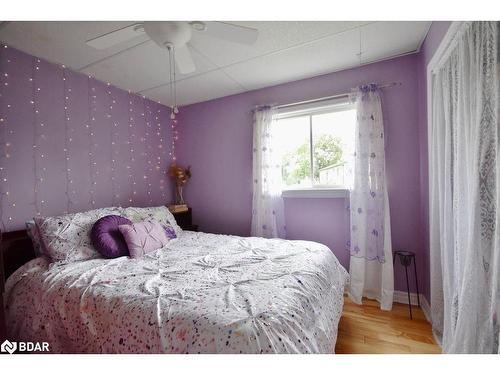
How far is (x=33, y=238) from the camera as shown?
5.86 ft

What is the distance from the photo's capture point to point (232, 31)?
1315 millimetres

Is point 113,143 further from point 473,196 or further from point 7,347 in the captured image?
point 473,196

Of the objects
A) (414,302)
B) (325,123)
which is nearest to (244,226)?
(325,123)

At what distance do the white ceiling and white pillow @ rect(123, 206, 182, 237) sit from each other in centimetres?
141

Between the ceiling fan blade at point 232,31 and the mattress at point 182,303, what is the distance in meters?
1.40

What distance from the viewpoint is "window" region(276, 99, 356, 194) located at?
8.10ft

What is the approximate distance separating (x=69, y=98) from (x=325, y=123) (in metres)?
2.66

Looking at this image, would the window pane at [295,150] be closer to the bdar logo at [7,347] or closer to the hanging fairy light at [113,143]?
the hanging fairy light at [113,143]

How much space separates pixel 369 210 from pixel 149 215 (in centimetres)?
Result: 222

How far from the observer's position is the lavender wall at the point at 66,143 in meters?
1.86

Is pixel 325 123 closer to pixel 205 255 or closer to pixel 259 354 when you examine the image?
pixel 205 255

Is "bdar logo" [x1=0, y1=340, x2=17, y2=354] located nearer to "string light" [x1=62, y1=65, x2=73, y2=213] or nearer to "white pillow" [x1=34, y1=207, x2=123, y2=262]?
"white pillow" [x1=34, y1=207, x2=123, y2=262]

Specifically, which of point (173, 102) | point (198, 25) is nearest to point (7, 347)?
point (198, 25)

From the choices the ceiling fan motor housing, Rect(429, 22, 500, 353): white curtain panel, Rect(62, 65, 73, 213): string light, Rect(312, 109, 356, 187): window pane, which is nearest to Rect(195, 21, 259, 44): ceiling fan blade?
the ceiling fan motor housing
